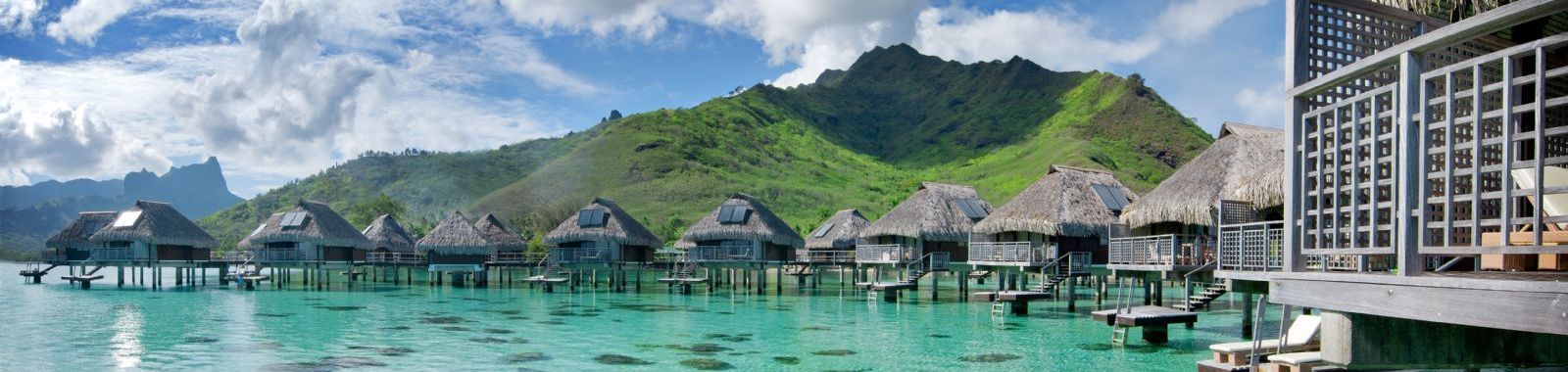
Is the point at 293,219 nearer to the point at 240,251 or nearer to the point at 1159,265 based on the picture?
the point at 240,251

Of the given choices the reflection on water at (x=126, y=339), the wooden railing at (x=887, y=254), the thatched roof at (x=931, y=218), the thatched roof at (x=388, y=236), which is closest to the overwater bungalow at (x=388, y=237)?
the thatched roof at (x=388, y=236)

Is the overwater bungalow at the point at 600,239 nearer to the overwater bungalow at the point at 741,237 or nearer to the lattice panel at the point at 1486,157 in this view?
the overwater bungalow at the point at 741,237

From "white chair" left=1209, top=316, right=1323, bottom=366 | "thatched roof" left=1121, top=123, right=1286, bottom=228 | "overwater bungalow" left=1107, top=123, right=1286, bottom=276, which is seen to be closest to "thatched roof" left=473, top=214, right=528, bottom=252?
"overwater bungalow" left=1107, top=123, right=1286, bottom=276

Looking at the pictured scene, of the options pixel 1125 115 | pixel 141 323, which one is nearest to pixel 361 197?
pixel 1125 115

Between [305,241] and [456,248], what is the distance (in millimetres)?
5828

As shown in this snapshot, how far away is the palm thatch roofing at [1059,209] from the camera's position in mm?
25984

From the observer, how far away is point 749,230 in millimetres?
38938

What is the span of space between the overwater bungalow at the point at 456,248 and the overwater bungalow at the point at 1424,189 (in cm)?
3850

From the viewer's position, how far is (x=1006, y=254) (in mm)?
26562

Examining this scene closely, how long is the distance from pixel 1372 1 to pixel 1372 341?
100 inches

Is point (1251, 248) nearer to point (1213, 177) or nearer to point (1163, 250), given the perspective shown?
point (1163, 250)

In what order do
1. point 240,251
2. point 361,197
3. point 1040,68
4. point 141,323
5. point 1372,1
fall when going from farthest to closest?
1. point 1040,68
2. point 361,197
3. point 240,251
4. point 141,323
5. point 1372,1

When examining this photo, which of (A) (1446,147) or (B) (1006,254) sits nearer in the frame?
(A) (1446,147)

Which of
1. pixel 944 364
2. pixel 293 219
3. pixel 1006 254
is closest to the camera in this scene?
pixel 944 364
